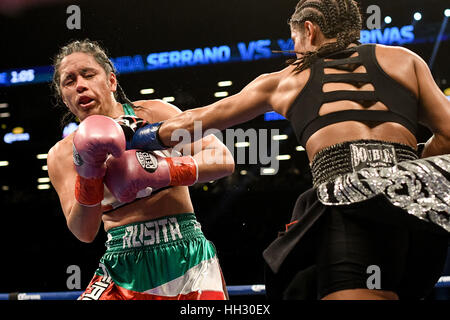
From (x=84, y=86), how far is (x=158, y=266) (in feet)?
2.81

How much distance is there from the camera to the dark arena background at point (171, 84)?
506cm

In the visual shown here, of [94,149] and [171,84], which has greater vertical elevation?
[171,84]

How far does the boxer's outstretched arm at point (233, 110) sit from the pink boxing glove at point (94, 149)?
0.57ft

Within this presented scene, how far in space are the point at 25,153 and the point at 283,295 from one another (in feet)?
21.2

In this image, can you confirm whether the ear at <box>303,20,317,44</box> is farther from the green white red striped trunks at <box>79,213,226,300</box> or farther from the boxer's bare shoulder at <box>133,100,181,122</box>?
the green white red striped trunks at <box>79,213,226,300</box>

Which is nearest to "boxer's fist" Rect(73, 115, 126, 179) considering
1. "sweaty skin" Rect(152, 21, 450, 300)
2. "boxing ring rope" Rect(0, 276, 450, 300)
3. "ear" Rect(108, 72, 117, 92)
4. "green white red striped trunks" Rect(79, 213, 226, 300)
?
"sweaty skin" Rect(152, 21, 450, 300)

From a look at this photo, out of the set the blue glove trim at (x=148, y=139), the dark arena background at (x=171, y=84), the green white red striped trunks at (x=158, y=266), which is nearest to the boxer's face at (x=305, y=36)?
the blue glove trim at (x=148, y=139)

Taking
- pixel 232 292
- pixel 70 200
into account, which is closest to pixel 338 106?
pixel 70 200

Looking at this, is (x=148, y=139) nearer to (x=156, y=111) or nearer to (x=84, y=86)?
(x=156, y=111)

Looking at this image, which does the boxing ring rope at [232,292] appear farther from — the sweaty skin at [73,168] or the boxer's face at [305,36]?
the boxer's face at [305,36]

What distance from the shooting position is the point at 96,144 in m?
1.72

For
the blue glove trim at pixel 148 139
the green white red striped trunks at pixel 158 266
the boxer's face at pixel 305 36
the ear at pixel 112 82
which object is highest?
the ear at pixel 112 82
